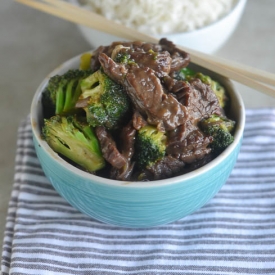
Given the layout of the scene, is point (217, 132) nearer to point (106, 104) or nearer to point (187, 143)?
point (187, 143)

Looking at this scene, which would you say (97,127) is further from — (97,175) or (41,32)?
(41,32)

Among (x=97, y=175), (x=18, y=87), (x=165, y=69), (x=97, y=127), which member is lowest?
(x=18, y=87)

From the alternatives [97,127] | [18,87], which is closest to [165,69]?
[97,127]

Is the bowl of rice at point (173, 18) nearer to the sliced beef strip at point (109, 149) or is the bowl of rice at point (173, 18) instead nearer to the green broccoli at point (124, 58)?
the green broccoli at point (124, 58)

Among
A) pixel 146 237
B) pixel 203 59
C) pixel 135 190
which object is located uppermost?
pixel 203 59

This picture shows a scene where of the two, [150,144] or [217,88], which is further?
[217,88]

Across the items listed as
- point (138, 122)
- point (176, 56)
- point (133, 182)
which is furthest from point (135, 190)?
point (176, 56)

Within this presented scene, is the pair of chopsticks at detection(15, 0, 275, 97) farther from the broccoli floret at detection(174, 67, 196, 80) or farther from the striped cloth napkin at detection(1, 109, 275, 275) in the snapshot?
the striped cloth napkin at detection(1, 109, 275, 275)
